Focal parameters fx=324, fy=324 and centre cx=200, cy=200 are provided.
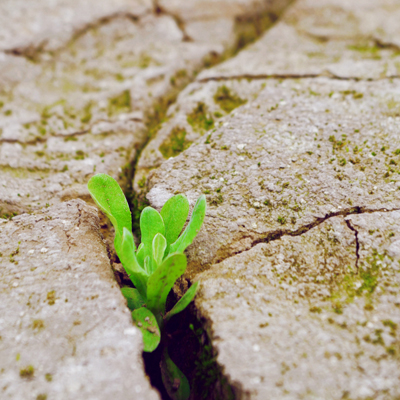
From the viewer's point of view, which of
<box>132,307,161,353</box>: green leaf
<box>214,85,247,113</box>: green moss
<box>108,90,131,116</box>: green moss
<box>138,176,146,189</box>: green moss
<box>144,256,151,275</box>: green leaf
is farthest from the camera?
<box>108,90,131,116</box>: green moss

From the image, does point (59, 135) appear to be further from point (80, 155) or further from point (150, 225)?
point (150, 225)

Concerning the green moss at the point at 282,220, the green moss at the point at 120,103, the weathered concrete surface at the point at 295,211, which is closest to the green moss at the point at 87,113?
the green moss at the point at 120,103

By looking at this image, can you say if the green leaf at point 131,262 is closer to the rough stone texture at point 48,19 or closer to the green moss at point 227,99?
the green moss at point 227,99

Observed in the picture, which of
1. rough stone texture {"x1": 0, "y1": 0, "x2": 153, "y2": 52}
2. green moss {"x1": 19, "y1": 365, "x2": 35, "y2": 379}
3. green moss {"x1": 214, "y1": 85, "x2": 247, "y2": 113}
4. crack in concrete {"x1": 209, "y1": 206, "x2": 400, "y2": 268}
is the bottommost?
crack in concrete {"x1": 209, "y1": 206, "x2": 400, "y2": 268}

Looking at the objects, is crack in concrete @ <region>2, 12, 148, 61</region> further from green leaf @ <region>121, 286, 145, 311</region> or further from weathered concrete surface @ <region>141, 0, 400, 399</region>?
green leaf @ <region>121, 286, 145, 311</region>

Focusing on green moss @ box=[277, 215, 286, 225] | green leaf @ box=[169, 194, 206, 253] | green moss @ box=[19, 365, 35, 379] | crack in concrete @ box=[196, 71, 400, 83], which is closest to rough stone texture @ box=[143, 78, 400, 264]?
green moss @ box=[277, 215, 286, 225]

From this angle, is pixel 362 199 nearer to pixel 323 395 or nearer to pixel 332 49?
pixel 323 395
